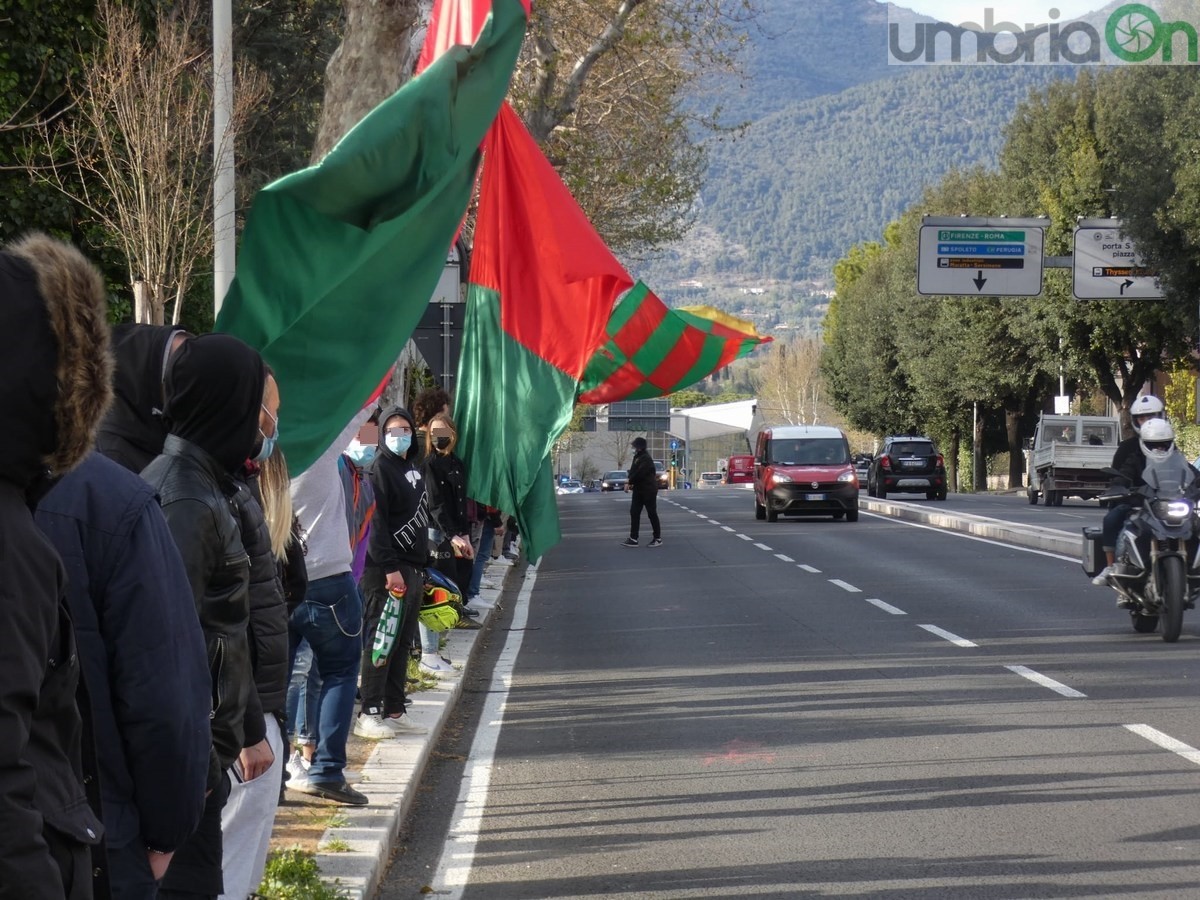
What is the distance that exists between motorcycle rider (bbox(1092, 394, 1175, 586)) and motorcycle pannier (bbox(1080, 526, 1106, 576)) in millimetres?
43

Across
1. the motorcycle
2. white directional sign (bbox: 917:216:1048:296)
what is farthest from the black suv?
the motorcycle

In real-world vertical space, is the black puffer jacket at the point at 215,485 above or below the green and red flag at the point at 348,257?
below

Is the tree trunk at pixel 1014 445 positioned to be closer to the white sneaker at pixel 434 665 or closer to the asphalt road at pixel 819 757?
the asphalt road at pixel 819 757

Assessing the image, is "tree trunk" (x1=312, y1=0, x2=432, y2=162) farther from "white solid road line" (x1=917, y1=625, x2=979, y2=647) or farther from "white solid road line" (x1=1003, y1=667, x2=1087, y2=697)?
"white solid road line" (x1=917, y1=625, x2=979, y2=647)

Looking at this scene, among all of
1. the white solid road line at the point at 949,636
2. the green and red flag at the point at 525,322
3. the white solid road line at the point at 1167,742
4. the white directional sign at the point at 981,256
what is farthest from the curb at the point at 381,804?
the white directional sign at the point at 981,256

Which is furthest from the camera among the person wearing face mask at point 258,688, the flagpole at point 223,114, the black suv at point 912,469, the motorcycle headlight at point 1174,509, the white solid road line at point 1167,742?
the black suv at point 912,469

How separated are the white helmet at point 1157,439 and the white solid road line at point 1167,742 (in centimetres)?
420

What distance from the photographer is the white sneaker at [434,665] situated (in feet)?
36.2

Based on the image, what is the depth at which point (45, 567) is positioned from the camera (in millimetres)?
2406

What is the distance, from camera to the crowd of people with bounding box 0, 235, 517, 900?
7.77 feet

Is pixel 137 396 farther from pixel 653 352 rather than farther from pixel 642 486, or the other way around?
pixel 642 486

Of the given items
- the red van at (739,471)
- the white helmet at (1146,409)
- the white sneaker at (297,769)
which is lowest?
the red van at (739,471)

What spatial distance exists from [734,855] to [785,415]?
15463 cm

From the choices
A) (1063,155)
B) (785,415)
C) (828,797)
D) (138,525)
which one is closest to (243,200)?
(828,797)
